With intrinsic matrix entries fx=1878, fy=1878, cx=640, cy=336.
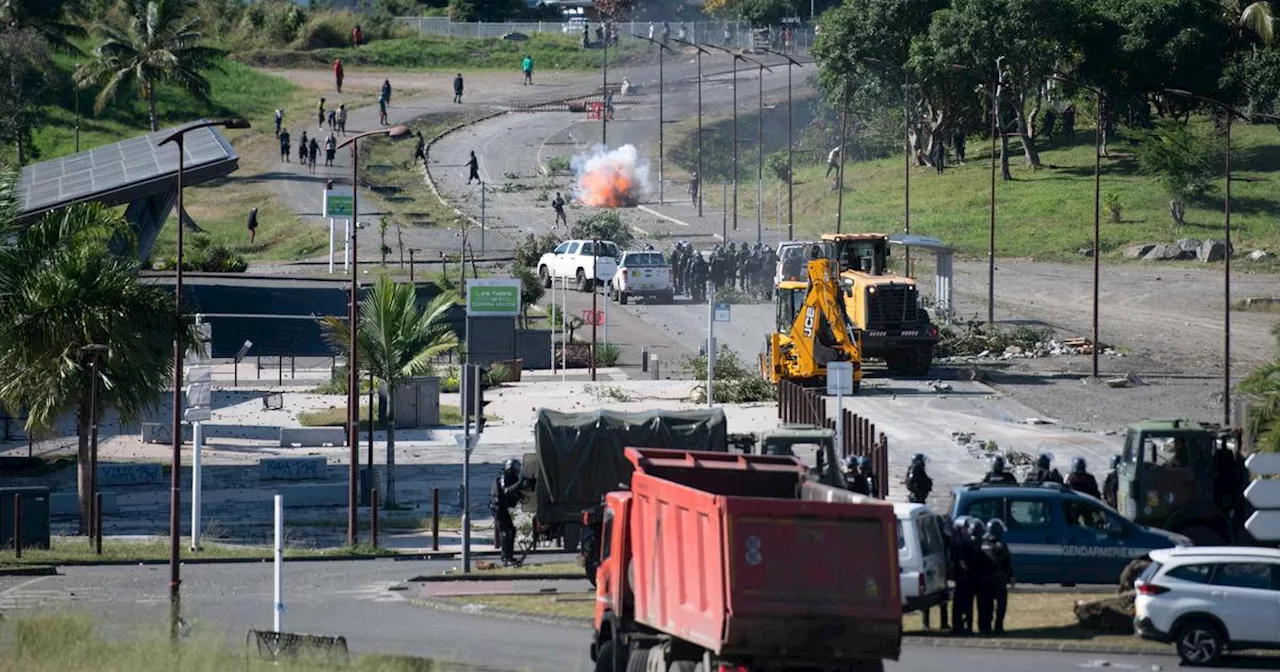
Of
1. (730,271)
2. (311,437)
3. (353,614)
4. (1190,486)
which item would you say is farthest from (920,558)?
(730,271)

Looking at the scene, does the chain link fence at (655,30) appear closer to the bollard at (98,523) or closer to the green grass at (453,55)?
the green grass at (453,55)

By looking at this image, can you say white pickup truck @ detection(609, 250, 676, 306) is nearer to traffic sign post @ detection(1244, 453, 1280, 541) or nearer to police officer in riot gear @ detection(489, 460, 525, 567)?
police officer in riot gear @ detection(489, 460, 525, 567)

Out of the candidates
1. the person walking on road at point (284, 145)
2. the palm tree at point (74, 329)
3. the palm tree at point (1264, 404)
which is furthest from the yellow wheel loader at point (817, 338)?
the person walking on road at point (284, 145)

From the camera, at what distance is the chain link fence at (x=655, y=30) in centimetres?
13012

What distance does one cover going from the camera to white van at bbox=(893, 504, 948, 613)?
912 inches

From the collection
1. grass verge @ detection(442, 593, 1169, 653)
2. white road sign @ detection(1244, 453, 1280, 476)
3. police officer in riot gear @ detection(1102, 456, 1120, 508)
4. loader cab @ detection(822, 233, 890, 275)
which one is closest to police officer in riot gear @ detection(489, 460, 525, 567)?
grass verge @ detection(442, 593, 1169, 653)

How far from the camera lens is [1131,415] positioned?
43594 mm

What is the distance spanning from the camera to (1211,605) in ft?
69.9

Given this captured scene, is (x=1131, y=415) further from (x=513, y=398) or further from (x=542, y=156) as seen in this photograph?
(x=542, y=156)

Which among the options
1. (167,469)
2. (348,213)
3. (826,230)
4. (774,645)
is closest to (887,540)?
(774,645)

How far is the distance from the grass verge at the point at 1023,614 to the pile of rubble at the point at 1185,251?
46.6 meters

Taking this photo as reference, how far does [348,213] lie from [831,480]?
142ft

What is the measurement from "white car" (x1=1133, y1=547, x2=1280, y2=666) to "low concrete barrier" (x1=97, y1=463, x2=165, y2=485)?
77.0 feet

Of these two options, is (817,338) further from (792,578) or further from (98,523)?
(792,578)
